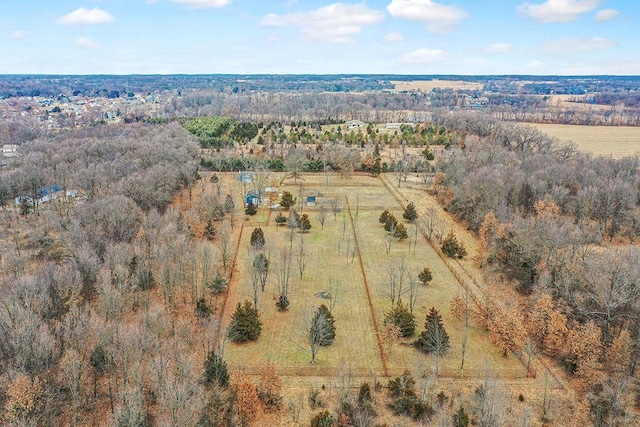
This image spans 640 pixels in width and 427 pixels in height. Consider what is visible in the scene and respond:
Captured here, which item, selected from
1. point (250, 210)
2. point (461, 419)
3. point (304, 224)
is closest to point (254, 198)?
point (250, 210)

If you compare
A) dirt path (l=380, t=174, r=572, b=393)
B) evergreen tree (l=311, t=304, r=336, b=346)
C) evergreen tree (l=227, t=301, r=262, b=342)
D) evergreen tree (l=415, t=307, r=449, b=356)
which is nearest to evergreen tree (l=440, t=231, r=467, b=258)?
dirt path (l=380, t=174, r=572, b=393)

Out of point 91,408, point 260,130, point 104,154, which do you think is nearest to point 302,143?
point 260,130

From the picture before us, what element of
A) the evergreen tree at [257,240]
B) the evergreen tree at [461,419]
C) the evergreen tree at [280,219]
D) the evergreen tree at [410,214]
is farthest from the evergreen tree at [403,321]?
the evergreen tree at [410,214]

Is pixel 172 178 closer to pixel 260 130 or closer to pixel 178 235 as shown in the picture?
pixel 178 235

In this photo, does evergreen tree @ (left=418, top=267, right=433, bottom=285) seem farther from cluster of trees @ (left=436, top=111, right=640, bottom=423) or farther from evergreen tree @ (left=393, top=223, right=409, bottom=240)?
evergreen tree @ (left=393, top=223, right=409, bottom=240)

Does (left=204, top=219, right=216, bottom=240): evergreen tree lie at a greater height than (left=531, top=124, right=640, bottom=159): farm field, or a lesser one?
lesser

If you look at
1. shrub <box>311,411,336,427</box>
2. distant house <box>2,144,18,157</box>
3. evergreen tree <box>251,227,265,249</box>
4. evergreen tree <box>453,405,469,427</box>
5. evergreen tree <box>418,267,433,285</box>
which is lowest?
shrub <box>311,411,336,427</box>
